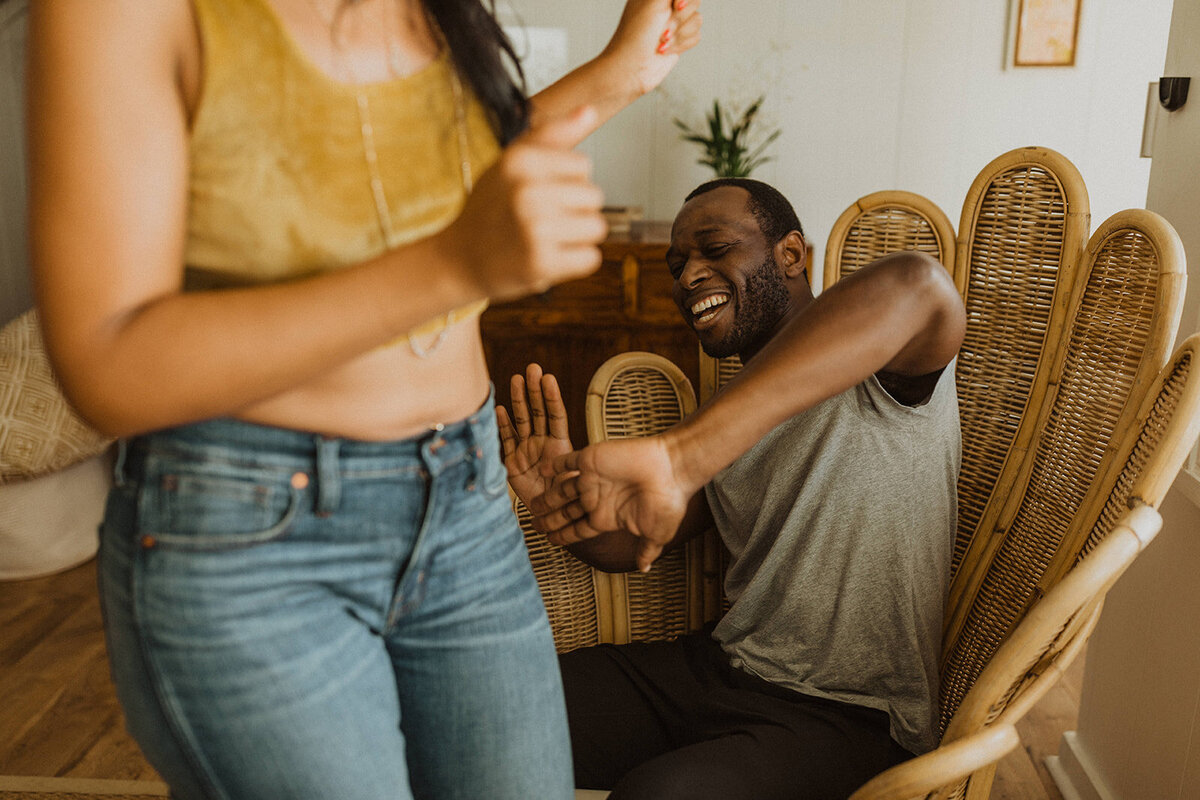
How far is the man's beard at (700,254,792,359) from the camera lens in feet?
5.32

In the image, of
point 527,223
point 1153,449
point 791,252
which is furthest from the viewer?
point 791,252

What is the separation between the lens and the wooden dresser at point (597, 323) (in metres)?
3.02

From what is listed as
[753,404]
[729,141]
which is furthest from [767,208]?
[729,141]

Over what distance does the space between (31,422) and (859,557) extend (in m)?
2.35

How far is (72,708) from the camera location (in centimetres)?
218

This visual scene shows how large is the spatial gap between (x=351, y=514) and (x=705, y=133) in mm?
3259

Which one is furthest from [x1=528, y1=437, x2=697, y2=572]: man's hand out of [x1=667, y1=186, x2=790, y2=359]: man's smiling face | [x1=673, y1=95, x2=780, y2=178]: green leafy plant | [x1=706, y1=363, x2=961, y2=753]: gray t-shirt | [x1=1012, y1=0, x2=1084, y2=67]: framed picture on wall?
[x1=1012, y1=0, x2=1084, y2=67]: framed picture on wall

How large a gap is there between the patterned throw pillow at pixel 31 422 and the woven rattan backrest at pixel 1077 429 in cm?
221

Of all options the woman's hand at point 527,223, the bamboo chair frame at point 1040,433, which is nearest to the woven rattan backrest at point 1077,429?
the bamboo chair frame at point 1040,433

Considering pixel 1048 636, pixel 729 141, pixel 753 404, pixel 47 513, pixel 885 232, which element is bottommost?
pixel 47 513

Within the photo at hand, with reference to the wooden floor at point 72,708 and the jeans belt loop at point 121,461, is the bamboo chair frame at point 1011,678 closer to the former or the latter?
the jeans belt loop at point 121,461

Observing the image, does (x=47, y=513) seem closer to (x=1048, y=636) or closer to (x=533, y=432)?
(x=533, y=432)

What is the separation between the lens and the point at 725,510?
58.5 inches

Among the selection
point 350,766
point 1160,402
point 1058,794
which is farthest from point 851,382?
point 1058,794
